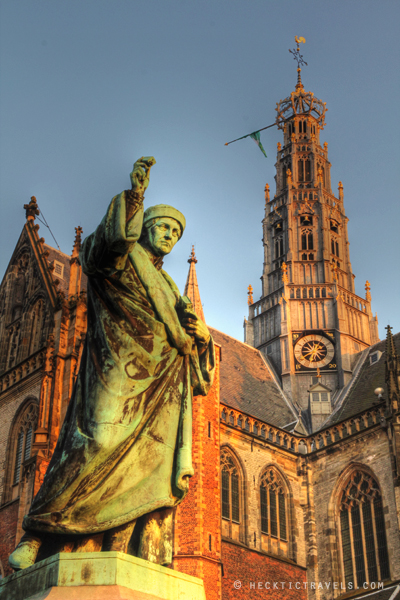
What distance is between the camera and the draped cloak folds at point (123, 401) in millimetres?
4402

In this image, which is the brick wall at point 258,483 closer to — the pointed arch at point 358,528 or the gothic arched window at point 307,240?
the pointed arch at point 358,528

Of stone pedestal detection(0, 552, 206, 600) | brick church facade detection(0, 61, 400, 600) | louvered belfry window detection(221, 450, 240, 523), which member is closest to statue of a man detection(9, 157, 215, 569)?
stone pedestal detection(0, 552, 206, 600)

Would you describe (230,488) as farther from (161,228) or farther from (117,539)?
(117,539)

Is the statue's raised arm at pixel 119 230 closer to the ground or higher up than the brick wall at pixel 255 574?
closer to the ground

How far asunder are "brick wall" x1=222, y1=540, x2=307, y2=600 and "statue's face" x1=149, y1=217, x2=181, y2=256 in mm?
23180

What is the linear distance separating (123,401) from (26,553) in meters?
0.98

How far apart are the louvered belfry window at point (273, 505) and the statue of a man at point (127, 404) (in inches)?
1043

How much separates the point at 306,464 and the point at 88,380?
96.1 ft

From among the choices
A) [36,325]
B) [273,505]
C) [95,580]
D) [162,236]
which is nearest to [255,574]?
[273,505]

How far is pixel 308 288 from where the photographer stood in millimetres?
42188

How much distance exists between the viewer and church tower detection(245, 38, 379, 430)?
128 ft

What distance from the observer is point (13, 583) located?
14.0 ft

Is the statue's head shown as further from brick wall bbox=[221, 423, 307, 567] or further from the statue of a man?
brick wall bbox=[221, 423, 307, 567]

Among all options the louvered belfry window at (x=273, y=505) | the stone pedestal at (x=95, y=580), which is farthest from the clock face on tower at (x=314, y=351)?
the stone pedestal at (x=95, y=580)
